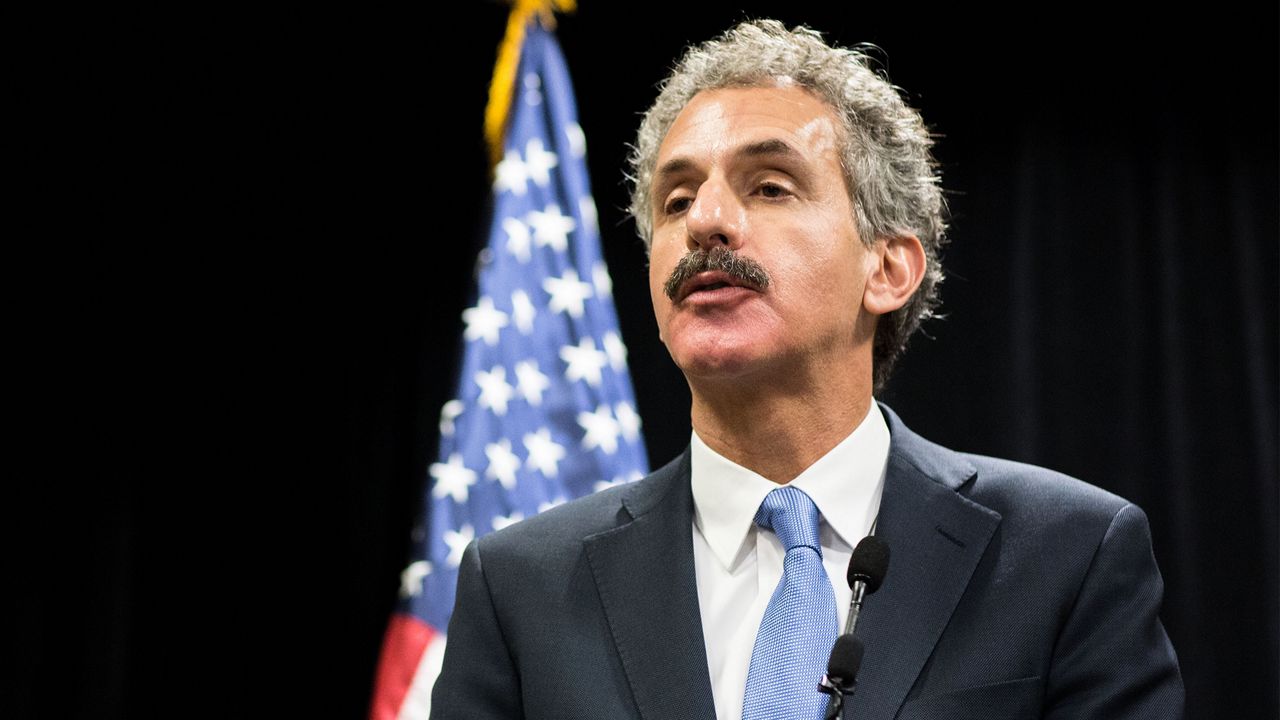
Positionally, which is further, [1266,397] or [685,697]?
[1266,397]

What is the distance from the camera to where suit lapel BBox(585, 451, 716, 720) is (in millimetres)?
1490

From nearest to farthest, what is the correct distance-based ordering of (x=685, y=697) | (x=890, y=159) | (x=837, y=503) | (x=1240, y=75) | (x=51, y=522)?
(x=685, y=697) < (x=837, y=503) < (x=890, y=159) < (x=1240, y=75) < (x=51, y=522)

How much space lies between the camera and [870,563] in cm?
142

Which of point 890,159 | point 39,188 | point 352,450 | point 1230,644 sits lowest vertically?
point 1230,644

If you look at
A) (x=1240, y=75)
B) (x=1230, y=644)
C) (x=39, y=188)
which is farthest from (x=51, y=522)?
(x=1240, y=75)

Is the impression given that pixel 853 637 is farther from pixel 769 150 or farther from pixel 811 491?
pixel 769 150

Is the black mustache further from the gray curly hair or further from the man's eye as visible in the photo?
the gray curly hair

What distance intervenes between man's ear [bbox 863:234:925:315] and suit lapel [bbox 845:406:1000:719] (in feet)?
0.75

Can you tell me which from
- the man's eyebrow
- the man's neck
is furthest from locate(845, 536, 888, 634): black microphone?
the man's eyebrow

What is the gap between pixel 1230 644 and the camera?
3125mm

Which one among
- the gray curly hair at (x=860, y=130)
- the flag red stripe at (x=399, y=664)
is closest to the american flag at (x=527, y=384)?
the flag red stripe at (x=399, y=664)

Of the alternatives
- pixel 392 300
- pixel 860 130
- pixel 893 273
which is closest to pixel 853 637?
pixel 893 273

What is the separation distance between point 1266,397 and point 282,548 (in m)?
2.92

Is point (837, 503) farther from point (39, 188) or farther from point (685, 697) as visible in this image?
Answer: point (39, 188)
